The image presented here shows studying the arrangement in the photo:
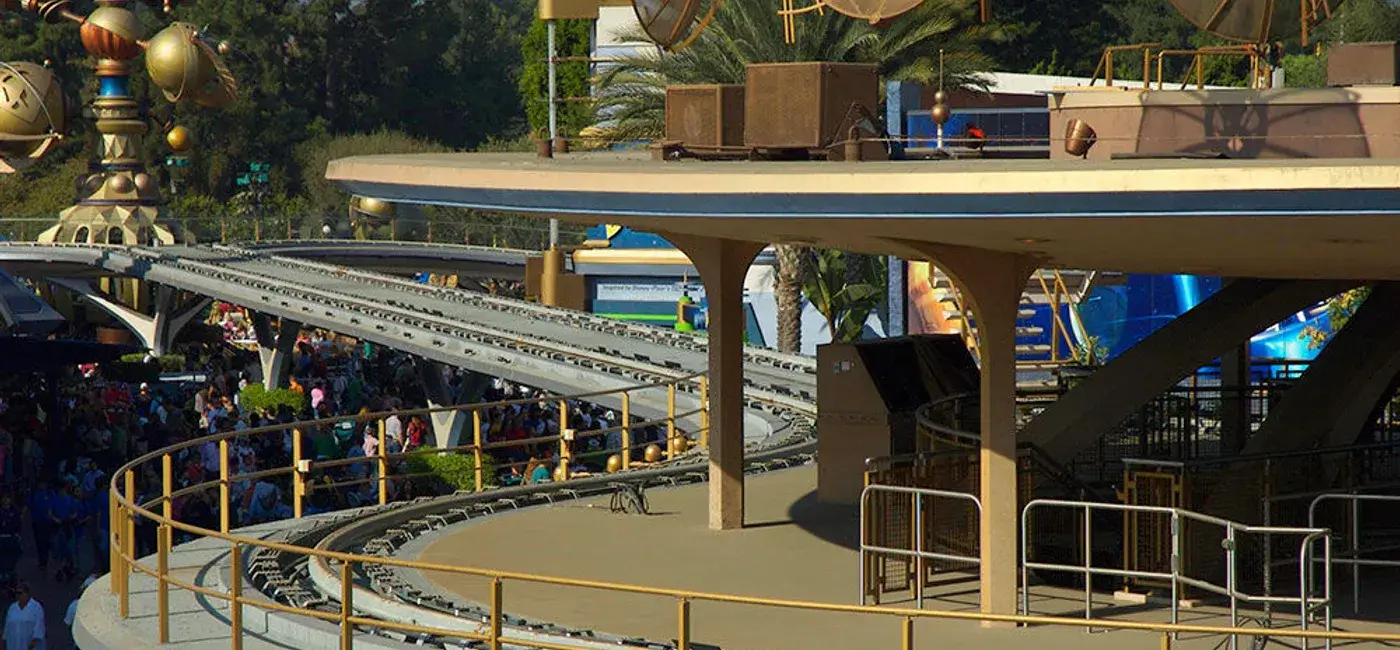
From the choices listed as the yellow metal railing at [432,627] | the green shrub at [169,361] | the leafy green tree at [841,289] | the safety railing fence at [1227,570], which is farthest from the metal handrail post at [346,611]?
the green shrub at [169,361]

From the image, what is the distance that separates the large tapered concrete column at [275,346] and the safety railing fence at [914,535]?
1285 inches

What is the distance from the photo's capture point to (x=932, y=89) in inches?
1334

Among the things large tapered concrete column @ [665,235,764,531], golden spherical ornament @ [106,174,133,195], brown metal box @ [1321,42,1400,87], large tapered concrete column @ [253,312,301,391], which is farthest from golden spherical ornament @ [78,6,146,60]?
brown metal box @ [1321,42,1400,87]

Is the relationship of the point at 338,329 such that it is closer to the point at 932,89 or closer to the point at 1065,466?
the point at 932,89

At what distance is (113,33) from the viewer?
166 ft

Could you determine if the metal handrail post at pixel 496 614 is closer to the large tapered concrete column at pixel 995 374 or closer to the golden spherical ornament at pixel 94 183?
the large tapered concrete column at pixel 995 374

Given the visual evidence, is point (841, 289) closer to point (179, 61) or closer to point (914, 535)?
point (179, 61)

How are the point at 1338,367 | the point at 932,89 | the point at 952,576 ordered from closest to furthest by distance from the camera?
the point at 952,576 → the point at 1338,367 → the point at 932,89

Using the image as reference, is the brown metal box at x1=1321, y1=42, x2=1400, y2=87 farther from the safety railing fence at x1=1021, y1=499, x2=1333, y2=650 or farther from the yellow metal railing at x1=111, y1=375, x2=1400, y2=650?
the yellow metal railing at x1=111, y1=375, x2=1400, y2=650

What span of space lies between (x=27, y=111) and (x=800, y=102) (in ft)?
101

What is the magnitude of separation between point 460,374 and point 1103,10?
3594 cm

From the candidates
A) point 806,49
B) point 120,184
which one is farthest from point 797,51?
point 120,184

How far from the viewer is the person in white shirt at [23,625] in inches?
778

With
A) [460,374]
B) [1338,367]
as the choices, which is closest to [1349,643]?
[1338,367]
